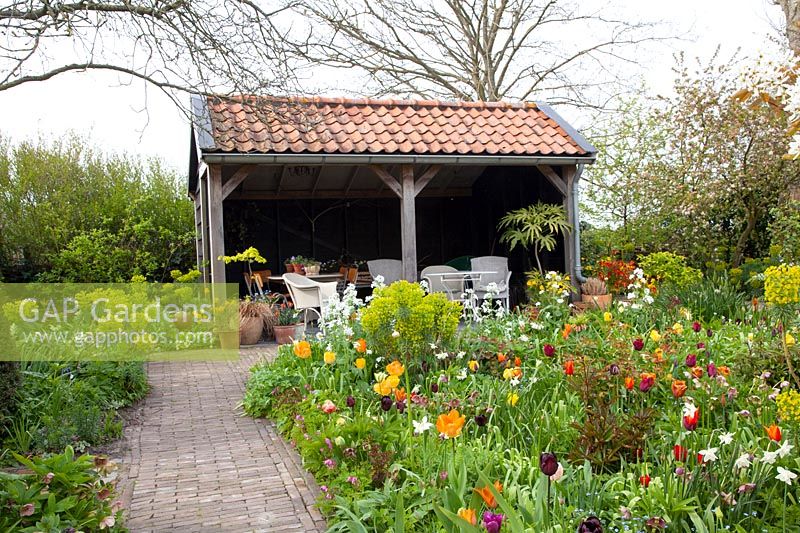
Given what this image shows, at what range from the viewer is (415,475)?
3111 mm

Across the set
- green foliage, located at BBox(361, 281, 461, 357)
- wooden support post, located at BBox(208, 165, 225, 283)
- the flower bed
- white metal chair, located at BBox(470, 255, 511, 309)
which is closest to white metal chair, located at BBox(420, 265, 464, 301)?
white metal chair, located at BBox(470, 255, 511, 309)

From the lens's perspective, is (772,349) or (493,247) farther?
(493,247)

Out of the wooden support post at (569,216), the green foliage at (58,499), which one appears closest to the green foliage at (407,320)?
the green foliage at (58,499)

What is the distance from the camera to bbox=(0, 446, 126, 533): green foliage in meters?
2.93

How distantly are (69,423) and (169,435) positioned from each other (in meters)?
0.71

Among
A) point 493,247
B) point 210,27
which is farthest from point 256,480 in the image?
point 493,247

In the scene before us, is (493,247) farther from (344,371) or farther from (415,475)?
(415,475)

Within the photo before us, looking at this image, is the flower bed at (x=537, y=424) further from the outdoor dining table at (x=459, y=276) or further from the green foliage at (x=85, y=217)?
the green foliage at (x=85, y=217)

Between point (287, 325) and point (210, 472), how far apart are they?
16.7ft

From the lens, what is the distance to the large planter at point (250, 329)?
8875mm

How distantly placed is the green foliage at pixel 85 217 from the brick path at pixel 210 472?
737 cm

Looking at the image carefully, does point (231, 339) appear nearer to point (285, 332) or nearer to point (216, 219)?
point (285, 332)

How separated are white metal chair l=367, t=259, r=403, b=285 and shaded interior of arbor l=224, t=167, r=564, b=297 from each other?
2163 mm

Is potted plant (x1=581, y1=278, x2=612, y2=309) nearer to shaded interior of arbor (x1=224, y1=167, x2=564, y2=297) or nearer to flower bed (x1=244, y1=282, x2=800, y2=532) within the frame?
shaded interior of arbor (x1=224, y1=167, x2=564, y2=297)
